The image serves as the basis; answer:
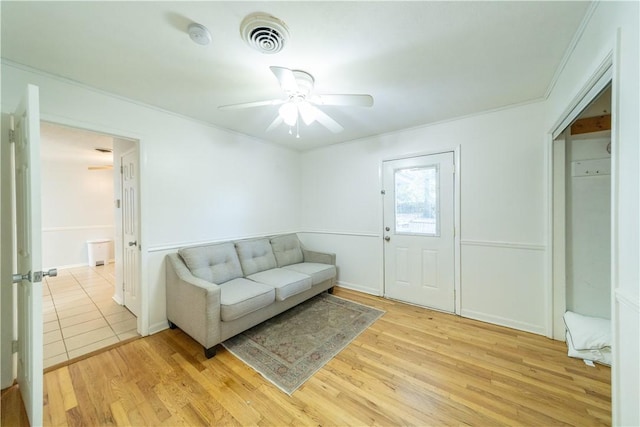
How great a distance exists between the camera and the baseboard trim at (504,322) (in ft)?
7.78

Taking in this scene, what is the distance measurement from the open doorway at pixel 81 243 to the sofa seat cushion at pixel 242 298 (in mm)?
1059

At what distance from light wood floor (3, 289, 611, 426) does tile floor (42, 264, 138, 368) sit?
0.90 feet

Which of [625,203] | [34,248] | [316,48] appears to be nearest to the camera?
[625,203]

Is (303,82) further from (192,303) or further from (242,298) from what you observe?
(192,303)

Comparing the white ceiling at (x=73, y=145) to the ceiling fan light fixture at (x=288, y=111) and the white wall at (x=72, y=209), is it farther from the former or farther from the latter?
the ceiling fan light fixture at (x=288, y=111)

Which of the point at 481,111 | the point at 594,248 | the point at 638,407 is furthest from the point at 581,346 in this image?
the point at 481,111

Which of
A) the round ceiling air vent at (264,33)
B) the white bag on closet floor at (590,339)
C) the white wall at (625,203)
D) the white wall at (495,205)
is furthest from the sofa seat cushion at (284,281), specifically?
the white bag on closet floor at (590,339)

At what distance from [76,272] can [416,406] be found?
249 inches

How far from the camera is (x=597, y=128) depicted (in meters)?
2.08

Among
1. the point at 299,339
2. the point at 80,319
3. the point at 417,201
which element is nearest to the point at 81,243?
the point at 80,319

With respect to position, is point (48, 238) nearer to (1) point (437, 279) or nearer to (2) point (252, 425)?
(2) point (252, 425)

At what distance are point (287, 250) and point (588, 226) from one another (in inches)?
131

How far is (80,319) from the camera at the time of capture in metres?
2.70

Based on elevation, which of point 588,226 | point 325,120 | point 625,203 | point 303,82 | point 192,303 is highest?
point 303,82
